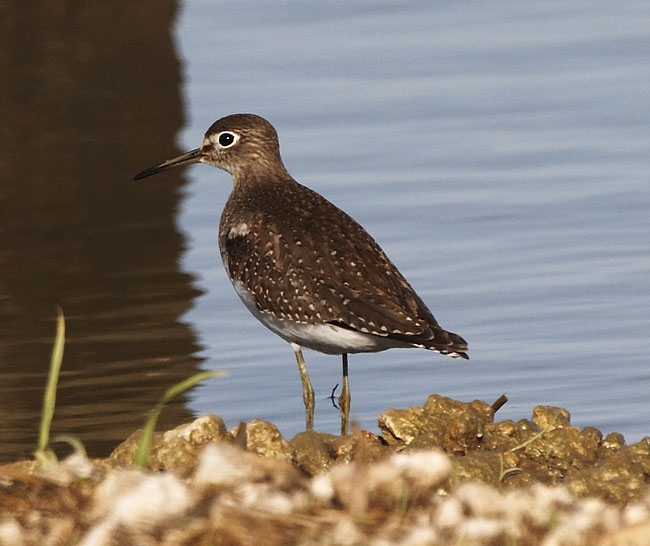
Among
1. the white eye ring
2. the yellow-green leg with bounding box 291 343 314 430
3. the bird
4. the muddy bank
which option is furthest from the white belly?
the muddy bank

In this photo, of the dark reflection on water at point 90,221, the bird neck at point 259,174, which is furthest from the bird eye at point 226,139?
the dark reflection on water at point 90,221

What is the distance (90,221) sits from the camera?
14.7m

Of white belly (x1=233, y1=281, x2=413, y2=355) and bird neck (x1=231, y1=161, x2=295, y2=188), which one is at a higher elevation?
bird neck (x1=231, y1=161, x2=295, y2=188)

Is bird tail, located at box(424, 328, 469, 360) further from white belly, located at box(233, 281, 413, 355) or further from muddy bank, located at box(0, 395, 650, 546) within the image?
muddy bank, located at box(0, 395, 650, 546)

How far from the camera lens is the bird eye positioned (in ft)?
34.8

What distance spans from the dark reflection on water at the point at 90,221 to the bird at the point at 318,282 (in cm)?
109

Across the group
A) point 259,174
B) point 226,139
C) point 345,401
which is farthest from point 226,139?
point 345,401

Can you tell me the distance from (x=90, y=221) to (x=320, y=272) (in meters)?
5.96

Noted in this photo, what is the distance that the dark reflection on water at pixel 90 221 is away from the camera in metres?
10.2

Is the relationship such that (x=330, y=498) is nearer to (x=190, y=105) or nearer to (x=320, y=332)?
(x=320, y=332)

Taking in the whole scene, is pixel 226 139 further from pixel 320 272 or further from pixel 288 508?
pixel 288 508

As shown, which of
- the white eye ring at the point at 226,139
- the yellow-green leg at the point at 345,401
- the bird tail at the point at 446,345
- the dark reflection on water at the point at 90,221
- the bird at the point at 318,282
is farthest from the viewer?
the white eye ring at the point at 226,139

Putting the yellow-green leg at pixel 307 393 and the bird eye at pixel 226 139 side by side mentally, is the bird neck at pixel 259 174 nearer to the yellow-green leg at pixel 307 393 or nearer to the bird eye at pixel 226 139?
the bird eye at pixel 226 139

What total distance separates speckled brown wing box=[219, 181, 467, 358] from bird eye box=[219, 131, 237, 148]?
869mm
